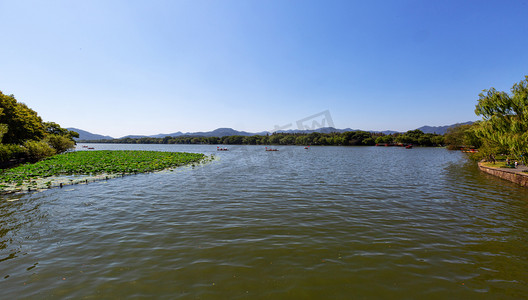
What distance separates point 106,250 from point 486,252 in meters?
13.7

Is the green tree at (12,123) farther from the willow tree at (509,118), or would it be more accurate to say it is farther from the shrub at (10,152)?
the willow tree at (509,118)

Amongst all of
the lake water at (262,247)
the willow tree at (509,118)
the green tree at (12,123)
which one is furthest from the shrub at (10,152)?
the willow tree at (509,118)

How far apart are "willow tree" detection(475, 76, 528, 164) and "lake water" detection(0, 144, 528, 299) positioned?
7.93 m

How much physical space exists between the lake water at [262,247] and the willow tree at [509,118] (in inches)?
312

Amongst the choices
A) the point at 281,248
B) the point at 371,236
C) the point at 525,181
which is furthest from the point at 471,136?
the point at 281,248

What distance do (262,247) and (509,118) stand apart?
3072 centimetres

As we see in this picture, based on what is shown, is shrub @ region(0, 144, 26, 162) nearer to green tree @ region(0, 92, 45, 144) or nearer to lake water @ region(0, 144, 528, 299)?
green tree @ region(0, 92, 45, 144)

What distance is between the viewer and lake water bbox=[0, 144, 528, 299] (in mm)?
6102

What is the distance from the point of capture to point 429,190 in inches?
754

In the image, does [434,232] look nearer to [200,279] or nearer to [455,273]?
[455,273]

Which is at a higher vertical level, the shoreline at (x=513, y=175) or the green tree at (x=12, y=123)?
the green tree at (x=12, y=123)

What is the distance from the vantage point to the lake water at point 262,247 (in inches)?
240

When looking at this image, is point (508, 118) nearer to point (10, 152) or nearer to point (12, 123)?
point (10, 152)

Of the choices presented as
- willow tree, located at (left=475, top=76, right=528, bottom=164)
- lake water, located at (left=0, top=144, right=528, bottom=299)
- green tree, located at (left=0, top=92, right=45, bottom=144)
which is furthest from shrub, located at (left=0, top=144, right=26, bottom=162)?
willow tree, located at (left=475, top=76, right=528, bottom=164)
